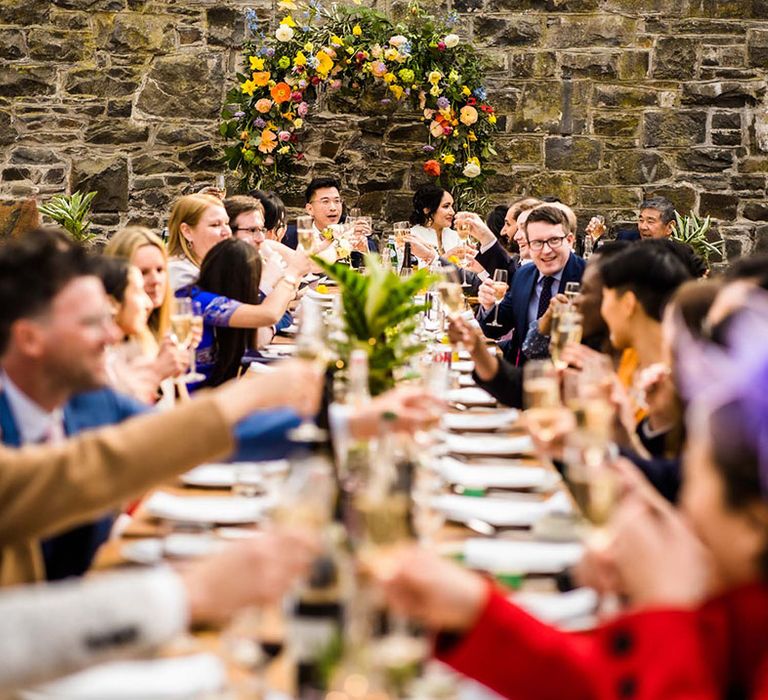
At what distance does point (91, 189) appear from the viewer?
787 centimetres

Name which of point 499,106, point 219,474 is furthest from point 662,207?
point 219,474

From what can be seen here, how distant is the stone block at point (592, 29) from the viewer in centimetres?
779

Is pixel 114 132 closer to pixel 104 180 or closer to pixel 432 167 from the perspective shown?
pixel 104 180

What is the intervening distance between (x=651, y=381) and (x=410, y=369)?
2.49 feet

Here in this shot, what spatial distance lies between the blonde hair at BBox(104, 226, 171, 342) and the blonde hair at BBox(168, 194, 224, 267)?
1.15 metres

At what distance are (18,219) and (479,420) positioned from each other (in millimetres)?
4828

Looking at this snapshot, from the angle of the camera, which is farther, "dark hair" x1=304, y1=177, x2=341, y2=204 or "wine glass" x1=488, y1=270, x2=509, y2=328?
"dark hair" x1=304, y1=177, x2=341, y2=204

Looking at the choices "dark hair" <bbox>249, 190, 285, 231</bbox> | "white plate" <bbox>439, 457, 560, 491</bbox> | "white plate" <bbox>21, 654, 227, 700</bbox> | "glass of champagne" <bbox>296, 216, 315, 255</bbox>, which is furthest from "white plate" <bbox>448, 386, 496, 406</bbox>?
"dark hair" <bbox>249, 190, 285, 231</bbox>

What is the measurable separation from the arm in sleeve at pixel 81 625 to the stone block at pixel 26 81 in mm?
7168

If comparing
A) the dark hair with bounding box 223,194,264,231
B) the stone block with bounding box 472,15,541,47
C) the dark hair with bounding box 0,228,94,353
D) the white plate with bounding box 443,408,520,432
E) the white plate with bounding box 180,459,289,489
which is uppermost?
the stone block with bounding box 472,15,541,47

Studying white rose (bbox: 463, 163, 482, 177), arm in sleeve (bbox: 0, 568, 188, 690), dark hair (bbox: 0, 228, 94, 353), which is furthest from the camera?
white rose (bbox: 463, 163, 482, 177)

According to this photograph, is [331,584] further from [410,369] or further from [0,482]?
[410,369]

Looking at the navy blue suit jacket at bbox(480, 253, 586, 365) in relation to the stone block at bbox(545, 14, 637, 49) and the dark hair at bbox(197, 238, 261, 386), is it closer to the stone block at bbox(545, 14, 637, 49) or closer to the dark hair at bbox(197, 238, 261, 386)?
the dark hair at bbox(197, 238, 261, 386)

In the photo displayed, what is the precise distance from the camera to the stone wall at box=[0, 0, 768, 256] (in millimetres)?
7750
